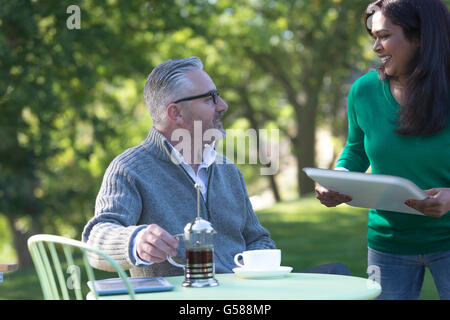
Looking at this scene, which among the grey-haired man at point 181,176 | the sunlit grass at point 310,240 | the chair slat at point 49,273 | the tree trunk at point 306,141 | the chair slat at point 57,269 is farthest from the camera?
the tree trunk at point 306,141

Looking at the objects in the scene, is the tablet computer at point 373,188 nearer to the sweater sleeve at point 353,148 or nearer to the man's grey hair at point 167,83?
A: the sweater sleeve at point 353,148

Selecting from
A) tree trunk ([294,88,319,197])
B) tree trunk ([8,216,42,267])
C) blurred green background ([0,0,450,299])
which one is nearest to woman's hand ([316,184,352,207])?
blurred green background ([0,0,450,299])

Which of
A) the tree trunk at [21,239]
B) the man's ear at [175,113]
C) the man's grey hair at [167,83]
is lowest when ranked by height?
the tree trunk at [21,239]

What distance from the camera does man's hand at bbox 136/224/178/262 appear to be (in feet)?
7.85

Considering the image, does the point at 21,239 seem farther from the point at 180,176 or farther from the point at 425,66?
the point at 425,66

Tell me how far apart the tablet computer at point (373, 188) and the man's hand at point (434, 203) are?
35mm

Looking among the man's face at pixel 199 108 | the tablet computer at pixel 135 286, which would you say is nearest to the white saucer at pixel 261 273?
the tablet computer at pixel 135 286

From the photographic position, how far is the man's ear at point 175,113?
3191 millimetres

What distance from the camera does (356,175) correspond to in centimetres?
253

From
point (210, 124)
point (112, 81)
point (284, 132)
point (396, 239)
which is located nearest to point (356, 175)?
point (396, 239)

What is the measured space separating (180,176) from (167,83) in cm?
47

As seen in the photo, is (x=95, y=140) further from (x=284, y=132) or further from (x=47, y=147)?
(x=284, y=132)

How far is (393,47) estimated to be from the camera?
288 centimetres

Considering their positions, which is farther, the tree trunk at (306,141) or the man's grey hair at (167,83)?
the tree trunk at (306,141)
